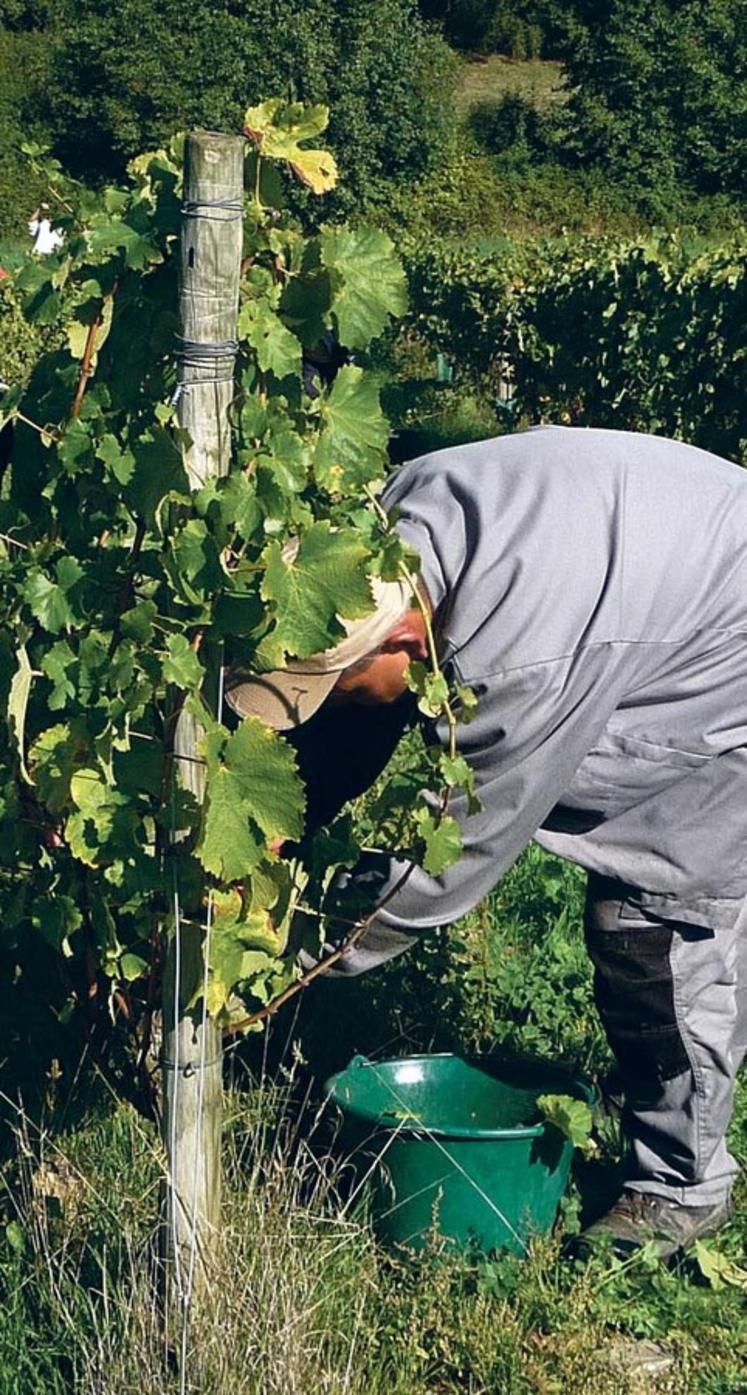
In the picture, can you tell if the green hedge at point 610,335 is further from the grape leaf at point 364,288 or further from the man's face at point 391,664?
the grape leaf at point 364,288

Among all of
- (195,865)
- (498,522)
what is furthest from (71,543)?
(498,522)

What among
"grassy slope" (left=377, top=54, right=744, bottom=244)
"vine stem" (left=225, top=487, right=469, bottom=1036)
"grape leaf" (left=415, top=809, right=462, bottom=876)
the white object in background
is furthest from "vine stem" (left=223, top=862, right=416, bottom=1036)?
"grassy slope" (left=377, top=54, right=744, bottom=244)

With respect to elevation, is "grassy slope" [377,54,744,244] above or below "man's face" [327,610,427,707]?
below

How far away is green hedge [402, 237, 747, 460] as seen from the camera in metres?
11.5

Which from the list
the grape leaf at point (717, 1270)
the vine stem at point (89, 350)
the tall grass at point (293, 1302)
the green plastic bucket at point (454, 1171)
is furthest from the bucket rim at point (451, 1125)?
the vine stem at point (89, 350)

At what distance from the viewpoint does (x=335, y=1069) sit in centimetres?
422

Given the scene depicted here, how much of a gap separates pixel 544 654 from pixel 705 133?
1857 inches

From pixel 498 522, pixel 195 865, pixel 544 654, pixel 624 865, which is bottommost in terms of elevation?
pixel 624 865

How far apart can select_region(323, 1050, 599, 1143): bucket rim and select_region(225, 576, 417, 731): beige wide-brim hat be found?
82 cm

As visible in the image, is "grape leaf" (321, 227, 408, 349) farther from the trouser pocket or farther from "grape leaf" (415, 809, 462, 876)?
the trouser pocket

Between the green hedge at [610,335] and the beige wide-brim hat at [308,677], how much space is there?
327 inches

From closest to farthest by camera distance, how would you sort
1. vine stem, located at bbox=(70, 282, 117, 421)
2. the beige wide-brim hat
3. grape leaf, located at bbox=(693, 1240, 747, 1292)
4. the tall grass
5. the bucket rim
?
1. vine stem, located at bbox=(70, 282, 117, 421)
2. the tall grass
3. the beige wide-brim hat
4. the bucket rim
5. grape leaf, located at bbox=(693, 1240, 747, 1292)

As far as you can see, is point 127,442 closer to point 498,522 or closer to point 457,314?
point 498,522

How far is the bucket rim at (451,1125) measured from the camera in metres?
3.33
